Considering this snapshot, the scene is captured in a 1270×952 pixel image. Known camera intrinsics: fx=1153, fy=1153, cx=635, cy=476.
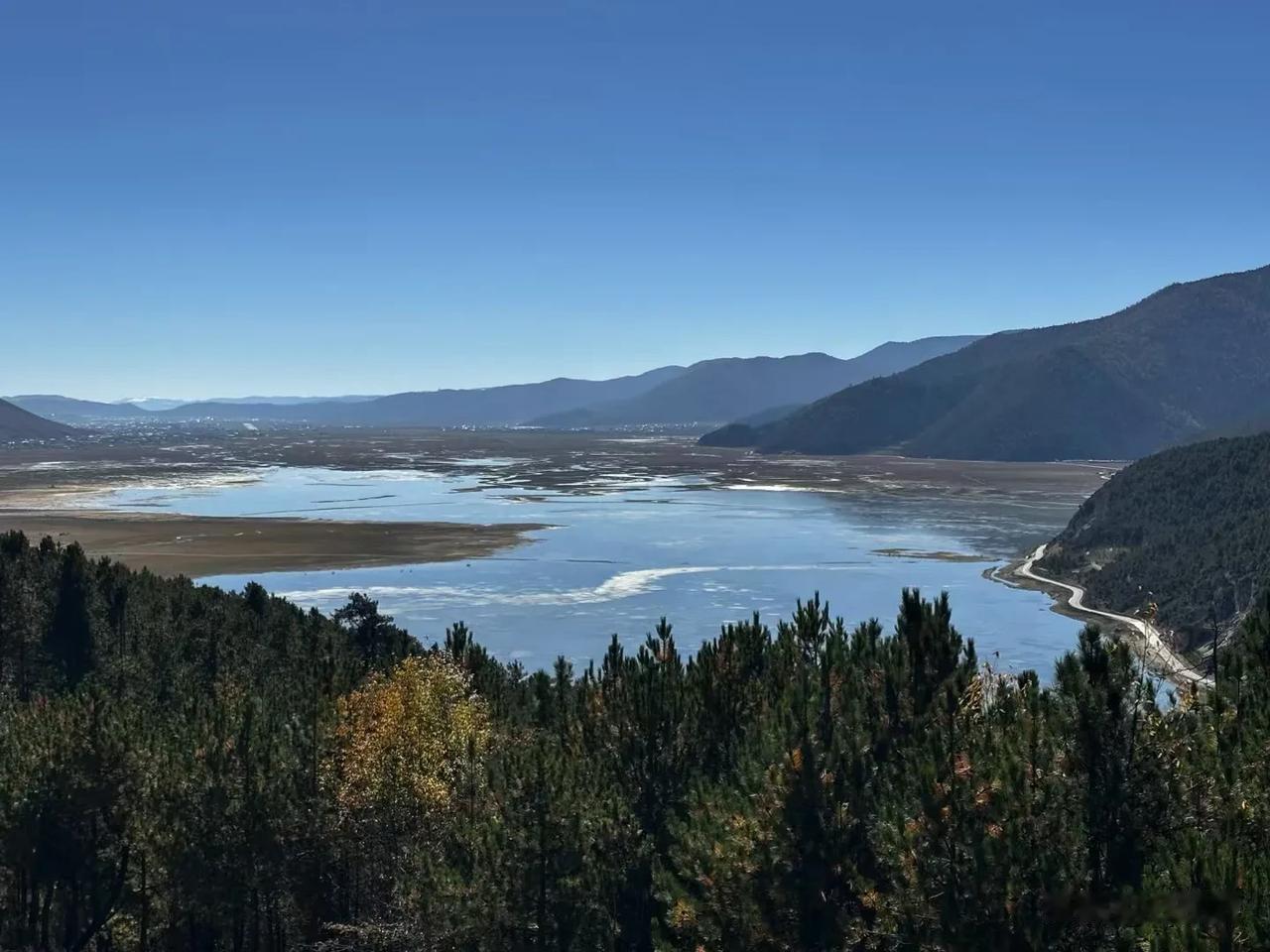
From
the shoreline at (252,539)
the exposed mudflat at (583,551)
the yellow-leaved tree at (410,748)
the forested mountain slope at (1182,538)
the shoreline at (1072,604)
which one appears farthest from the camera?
the shoreline at (252,539)

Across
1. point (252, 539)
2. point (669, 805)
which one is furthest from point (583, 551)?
point (669, 805)

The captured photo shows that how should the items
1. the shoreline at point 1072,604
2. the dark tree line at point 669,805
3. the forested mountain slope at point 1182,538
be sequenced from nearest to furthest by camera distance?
the dark tree line at point 669,805 < the shoreline at point 1072,604 < the forested mountain slope at point 1182,538

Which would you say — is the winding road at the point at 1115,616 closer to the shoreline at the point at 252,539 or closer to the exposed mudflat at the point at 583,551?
the exposed mudflat at the point at 583,551

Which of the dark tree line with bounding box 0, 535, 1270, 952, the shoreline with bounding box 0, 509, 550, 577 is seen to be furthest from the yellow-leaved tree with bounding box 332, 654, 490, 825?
the shoreline with bounding box 0, 509, 550, 577

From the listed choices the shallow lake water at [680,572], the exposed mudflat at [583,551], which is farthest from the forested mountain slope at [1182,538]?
the exposed mudflat at [583,551]

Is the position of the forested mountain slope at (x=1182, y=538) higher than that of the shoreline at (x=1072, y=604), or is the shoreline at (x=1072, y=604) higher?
the forested mountain slope at (x=1182, y=538)

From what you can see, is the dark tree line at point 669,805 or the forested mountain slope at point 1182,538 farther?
the forested mountain slope at point 1182,538

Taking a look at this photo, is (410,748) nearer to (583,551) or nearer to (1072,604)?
(1072,604)

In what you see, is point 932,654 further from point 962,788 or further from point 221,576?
point 221,576
